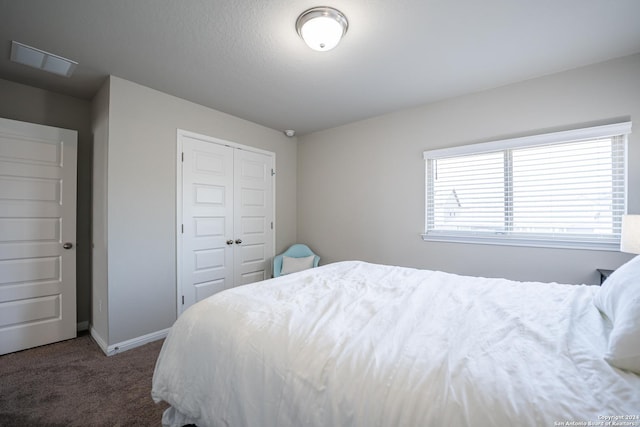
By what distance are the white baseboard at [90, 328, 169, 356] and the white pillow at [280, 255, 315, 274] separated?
151 centimetres

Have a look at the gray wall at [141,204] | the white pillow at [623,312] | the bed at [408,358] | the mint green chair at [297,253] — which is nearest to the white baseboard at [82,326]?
the gray wall at [141,204]

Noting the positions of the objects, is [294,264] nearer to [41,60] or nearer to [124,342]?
[124,342]

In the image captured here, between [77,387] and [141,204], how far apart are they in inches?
58.6

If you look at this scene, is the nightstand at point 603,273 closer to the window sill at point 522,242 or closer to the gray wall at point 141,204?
the window sill at point 522,242

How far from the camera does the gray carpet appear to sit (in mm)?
1584

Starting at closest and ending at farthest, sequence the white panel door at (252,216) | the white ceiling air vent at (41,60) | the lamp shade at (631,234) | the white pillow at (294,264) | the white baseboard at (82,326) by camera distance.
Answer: the lamp shade at (631,234)
the white ceiling air vent at (41,60)
the white baseboard at (82,326)
the white panel door at (252,216)
the white pillow at (294,264)

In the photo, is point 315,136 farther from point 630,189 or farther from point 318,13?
point 630,189

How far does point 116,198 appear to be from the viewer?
238 cm

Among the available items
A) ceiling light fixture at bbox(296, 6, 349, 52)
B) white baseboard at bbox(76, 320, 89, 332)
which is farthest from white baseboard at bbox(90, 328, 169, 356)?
ceiling light fixture at bbox(296, 6, 349, 52)

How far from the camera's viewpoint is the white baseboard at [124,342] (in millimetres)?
2328

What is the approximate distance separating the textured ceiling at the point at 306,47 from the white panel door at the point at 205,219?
2.27ft

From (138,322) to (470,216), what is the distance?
138 inches

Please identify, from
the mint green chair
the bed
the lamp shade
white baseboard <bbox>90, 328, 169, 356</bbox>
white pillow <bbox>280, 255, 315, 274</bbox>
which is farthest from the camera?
the mint green chair

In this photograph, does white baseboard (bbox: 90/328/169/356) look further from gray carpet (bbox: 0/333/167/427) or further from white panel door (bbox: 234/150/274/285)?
white panel door (bbox: 234/150/274/285)
